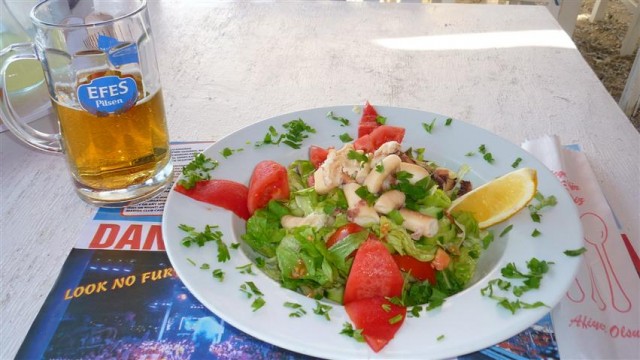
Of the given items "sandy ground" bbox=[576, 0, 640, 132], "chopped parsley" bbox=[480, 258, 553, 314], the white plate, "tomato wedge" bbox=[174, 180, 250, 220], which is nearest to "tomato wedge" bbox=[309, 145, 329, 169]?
the white plate

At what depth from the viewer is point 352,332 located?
22.7 inches

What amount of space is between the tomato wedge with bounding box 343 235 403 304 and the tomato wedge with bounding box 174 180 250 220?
228 mm

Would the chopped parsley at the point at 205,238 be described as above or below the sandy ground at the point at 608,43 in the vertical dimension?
above

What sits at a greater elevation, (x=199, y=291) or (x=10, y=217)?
(x=199, y=291)

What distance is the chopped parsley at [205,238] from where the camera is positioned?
69 cm

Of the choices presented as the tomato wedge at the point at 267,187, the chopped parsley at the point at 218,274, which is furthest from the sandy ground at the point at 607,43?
the chopped parsley at the point at 218,274

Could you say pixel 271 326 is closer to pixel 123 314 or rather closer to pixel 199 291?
pixel 199 291

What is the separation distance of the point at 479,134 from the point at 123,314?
627 mm

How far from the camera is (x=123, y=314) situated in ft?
2.26

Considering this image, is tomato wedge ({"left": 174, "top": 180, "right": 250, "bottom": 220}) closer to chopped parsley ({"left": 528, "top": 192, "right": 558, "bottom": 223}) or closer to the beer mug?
the beer mug

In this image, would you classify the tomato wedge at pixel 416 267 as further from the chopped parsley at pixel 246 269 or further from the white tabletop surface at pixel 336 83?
the white tabletop surface at pixel 336 83

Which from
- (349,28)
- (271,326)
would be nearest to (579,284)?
(271,326)

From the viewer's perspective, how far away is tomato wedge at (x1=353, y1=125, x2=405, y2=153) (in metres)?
0.87

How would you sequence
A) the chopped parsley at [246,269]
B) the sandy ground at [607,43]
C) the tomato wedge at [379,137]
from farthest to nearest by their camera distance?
1. the sandy ground at [607,43]
2. the tomato wedge at [379,137]
3. the chopped parsley at [246,269]
